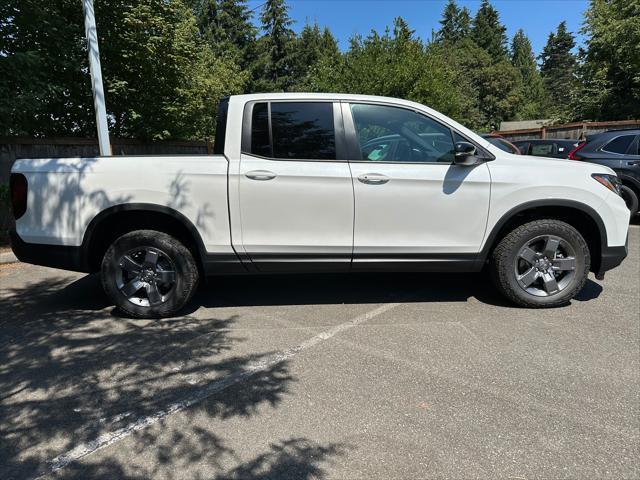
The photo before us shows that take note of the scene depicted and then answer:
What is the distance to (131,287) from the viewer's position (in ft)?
13.2

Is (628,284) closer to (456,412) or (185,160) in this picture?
(456,412)

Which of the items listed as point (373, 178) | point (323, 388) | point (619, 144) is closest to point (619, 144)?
point (619, 144)

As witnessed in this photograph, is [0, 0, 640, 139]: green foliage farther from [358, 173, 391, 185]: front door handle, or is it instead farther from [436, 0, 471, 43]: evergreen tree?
[436, 0, 471, 43]: evergreen tree

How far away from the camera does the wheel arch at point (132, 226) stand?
151 inches

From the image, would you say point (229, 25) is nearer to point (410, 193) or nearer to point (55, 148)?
point (55, 148)

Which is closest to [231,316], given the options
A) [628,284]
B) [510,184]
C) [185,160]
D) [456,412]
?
[185,160]

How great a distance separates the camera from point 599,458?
2301 millimetres

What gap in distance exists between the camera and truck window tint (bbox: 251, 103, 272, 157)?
395 centimetres

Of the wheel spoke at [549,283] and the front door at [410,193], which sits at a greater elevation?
the front door at [410,193]

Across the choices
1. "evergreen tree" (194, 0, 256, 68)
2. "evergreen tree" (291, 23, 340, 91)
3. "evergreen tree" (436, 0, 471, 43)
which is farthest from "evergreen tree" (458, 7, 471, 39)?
"evergreen tree" (194, 0, 256, 68)

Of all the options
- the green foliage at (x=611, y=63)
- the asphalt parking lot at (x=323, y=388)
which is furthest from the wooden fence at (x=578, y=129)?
the asphalt parking lot at (x=323, y=388)

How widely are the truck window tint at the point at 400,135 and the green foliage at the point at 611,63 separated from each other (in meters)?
22.5

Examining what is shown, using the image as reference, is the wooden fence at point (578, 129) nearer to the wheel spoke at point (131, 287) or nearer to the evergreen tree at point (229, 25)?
the wheel spoke at point (131, 287)

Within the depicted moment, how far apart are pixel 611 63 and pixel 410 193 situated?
25029mm
